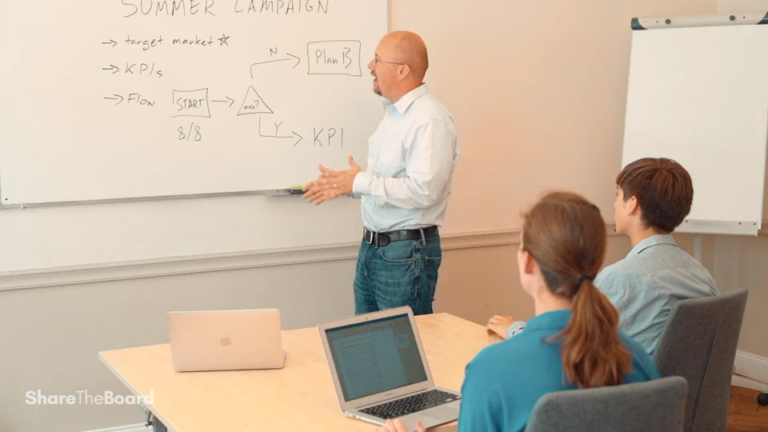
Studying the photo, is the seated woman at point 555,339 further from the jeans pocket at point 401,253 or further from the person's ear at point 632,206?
the jeans pocket at point 401,253

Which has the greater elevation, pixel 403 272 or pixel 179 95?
pixel 179 95

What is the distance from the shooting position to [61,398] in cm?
344

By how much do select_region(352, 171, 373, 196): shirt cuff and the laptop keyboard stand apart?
130cm

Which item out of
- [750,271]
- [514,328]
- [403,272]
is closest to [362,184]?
[403,272]

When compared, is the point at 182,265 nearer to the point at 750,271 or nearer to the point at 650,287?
the point at 650,287

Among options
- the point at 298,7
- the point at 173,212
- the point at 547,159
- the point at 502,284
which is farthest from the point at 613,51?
the point at 173,212

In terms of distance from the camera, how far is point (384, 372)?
6.64ft

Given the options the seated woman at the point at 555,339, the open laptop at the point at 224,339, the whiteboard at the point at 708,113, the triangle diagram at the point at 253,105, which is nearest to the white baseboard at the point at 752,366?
the whiteboard at the point at 708,113

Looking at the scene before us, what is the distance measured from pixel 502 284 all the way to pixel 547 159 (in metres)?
0.72

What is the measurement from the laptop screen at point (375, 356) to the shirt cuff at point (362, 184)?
3.92ft

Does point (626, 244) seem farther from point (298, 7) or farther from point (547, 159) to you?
point (298, 7)

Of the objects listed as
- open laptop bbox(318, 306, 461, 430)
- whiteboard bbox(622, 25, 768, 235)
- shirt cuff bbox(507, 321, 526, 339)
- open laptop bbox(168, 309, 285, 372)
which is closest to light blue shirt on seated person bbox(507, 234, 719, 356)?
shirt cuff bbox(507, 321, 526, 339)

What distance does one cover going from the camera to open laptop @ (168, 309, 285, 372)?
7.27ft

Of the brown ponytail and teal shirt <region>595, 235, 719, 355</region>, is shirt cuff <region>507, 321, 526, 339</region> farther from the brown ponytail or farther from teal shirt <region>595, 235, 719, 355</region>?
the brown ponytail
